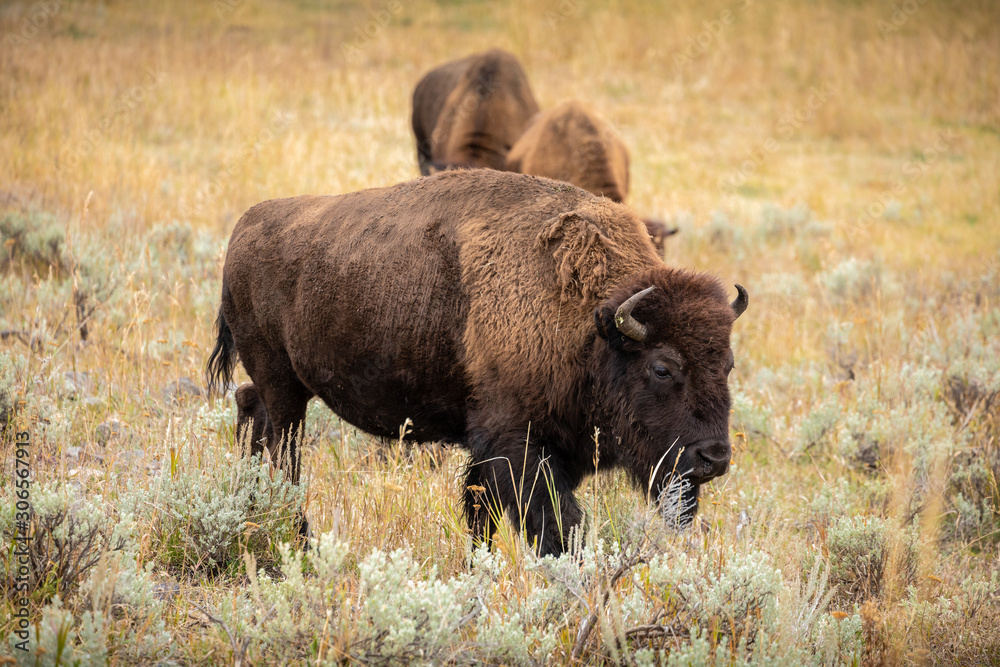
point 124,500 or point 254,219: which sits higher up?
point 254,219

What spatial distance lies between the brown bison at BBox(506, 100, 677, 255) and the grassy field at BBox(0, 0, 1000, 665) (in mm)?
1451

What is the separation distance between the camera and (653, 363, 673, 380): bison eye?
306 centimetres

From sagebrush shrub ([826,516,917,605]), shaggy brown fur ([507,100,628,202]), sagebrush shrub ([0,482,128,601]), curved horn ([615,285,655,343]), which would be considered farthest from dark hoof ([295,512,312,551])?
shaggy brown fur ([507,100,628,202])

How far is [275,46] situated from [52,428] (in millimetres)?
18231

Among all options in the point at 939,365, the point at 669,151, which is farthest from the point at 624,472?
the point at 669,151

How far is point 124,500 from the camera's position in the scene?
317cm

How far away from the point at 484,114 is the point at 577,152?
7.63 ft

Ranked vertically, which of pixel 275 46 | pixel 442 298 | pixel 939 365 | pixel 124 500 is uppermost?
pixel 275 46

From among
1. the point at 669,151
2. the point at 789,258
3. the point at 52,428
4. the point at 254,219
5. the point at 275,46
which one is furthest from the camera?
the point at 275,46

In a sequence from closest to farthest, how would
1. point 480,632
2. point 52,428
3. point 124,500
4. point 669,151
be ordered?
point 480,632, point 124,500, point 52,428, point 669,151

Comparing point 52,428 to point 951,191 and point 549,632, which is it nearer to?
point 549,632

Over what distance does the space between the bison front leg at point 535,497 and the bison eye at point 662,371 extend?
0.55 m

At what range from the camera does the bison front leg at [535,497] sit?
308 cm
